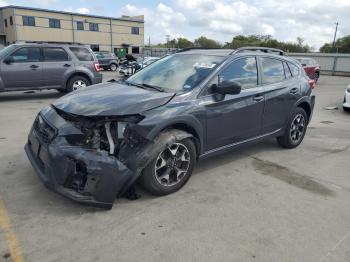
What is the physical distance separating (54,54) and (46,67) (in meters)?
0.54

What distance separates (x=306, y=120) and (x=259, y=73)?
68.5 inches

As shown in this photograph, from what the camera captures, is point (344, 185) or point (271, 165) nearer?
point (344, 185)

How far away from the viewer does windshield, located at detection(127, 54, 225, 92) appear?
14.1 feet

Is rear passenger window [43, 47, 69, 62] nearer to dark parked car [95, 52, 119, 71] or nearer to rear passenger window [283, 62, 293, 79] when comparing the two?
rear passenger window [283, 62, 293, 79]

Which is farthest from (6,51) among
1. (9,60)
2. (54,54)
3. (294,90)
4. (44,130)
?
(294,90)

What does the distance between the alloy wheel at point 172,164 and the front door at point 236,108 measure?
48 cm

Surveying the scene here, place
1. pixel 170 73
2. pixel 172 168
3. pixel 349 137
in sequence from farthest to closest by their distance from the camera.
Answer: pixel 349 137 < pixel 170 73 < pixel 172 168

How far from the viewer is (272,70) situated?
5305mm

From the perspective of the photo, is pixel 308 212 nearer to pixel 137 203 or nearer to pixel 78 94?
pixel 137 203

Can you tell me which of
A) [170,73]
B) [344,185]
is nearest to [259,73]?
[170,73]

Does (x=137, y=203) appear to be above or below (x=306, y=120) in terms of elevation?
below

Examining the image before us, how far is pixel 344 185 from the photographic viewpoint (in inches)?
174

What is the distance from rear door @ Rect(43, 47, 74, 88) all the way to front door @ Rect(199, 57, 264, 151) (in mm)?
7494

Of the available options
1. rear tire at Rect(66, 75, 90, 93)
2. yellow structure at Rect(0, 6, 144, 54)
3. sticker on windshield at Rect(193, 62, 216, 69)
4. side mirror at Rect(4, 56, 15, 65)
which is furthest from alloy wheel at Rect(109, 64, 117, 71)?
sticker on windshield at Rect(193, 62, 216, 69)
